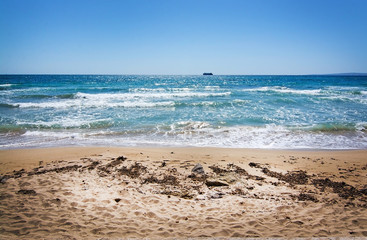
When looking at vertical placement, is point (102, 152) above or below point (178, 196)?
above

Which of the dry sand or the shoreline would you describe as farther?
the shoreline

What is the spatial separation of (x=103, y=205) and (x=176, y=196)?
5.00 ft

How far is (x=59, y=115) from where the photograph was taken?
49.0 feet

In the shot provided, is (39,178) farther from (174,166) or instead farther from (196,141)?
(196,141)

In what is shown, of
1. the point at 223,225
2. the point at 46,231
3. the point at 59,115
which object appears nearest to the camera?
the point at 46,231

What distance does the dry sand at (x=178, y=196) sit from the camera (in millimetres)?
3457

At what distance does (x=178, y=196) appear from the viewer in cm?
457

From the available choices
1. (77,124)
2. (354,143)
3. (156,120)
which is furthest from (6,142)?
(354,143)

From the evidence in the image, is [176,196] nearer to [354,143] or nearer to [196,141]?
[196,141]

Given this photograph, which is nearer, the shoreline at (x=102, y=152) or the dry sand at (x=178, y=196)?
the dry sand at (x=178, y=196)

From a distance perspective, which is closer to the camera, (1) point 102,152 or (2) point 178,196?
(2) point 178,196

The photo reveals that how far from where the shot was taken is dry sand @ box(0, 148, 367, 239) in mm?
3457

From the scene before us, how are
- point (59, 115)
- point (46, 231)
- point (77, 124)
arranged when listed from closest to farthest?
point (46, 231), point (77, 124), point (59, 115)

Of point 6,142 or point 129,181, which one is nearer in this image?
point 129,181
